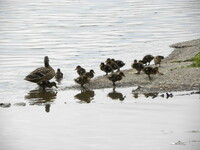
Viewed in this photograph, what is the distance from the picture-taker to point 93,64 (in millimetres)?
20125

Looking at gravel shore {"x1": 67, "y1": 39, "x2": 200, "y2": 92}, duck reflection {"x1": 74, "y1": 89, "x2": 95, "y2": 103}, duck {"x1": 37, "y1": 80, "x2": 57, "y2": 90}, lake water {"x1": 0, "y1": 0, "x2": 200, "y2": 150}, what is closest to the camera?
lake water {"x1": 0, "y1": 0, "x2": 200, "y2": 150}

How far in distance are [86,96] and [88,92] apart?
0.47 meters

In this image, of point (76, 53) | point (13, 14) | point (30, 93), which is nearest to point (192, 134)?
point (30, 93)

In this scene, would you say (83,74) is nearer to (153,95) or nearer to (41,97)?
(41,97)

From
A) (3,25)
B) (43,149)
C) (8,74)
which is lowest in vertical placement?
(43,149)

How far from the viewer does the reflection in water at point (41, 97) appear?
1415 centimetres

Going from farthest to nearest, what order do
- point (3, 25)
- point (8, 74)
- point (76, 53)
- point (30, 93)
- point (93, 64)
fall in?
point (3, 25)
point (76, 53)
point (93, 64)
point (8, 74)
point (30, 93)

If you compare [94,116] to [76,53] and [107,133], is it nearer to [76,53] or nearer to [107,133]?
[107,133]

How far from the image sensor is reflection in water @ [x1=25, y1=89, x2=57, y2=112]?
557 inches

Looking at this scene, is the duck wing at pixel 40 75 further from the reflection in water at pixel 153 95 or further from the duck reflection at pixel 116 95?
the reflection in water at pixel 153 95

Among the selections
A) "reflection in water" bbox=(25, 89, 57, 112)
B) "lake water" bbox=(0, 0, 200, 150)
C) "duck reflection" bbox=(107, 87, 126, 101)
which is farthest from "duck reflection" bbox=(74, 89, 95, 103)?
"reflection in water" bbox=(25, 89, 57, 112)

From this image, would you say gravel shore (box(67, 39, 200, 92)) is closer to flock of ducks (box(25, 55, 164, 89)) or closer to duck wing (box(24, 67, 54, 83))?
flock of ducks (box(25, 55, 164, 89))

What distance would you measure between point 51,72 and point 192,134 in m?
6.47

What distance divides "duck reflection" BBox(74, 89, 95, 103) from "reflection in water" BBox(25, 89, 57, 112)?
59 cm
